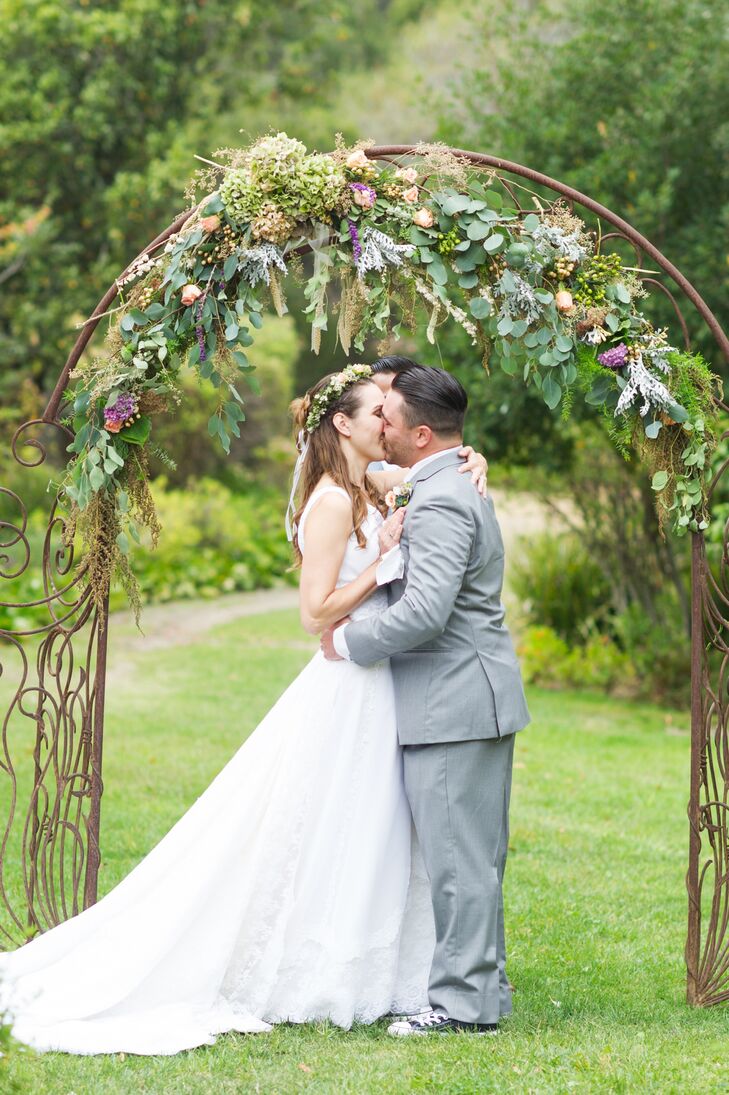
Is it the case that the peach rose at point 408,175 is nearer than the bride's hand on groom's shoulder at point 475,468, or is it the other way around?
the bride's hand on groom's shoulder at point 475,468

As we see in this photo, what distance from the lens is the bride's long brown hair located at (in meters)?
3.91

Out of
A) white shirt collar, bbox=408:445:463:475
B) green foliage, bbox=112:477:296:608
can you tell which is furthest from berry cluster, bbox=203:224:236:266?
green foliage, bbox=112:477:296:608

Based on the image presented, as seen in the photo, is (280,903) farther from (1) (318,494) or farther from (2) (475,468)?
(2) (475,468)

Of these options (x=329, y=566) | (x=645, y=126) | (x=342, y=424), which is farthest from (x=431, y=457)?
(x=645, y=126)

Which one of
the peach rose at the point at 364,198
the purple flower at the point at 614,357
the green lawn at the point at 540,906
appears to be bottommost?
the green lawn at the point at 540,906

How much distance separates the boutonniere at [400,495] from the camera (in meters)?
3.79

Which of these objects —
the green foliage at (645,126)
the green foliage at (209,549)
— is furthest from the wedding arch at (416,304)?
the green foliage at (209,549)

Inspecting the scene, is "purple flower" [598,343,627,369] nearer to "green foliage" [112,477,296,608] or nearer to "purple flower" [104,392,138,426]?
"purple flower" [104,392,138,426]

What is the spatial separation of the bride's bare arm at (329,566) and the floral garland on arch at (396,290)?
1.60 feet

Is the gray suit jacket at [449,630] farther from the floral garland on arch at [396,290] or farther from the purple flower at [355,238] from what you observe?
the purple flower at [355,238]

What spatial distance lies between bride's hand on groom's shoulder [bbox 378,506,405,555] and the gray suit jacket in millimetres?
34

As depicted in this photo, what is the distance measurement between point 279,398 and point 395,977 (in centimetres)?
1428

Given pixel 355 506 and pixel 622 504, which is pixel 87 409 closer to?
pixel 355 506

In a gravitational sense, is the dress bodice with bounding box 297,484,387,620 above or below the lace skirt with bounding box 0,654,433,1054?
above
